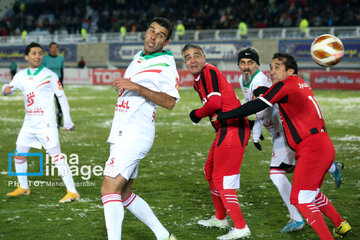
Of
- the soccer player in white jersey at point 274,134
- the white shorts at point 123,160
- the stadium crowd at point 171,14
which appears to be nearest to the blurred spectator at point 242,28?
the stadium crowd at point 171,14

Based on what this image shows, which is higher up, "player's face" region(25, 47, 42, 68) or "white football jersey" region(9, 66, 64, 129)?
"player's face" region(25, 47, 42, 68)

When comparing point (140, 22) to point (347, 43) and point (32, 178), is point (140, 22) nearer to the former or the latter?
point (347, 43)

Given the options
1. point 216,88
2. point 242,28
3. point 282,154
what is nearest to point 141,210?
point 216,88

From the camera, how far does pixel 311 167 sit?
4.79 metres

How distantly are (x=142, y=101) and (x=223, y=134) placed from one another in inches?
51.5

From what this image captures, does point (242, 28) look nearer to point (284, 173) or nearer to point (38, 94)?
point (38, 94)

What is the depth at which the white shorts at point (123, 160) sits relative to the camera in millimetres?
4359

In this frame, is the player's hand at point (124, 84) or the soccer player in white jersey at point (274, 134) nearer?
the player's hand at point (124, 84)

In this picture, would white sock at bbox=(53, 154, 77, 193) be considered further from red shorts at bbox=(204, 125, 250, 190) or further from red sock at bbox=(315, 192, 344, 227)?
red sock at bbox=(315, 192, 344, 227)

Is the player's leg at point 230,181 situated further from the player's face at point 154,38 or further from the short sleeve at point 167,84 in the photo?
the player's face at point 154,38

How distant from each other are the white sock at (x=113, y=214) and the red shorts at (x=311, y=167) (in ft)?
5.54

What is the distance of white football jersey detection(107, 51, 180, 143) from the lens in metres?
4.48

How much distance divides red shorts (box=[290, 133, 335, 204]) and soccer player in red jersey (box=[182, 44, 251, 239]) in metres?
0.77

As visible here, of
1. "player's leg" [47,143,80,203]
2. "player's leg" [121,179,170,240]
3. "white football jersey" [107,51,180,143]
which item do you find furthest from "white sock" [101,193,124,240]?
"player's leg" [47,143,80,203]
